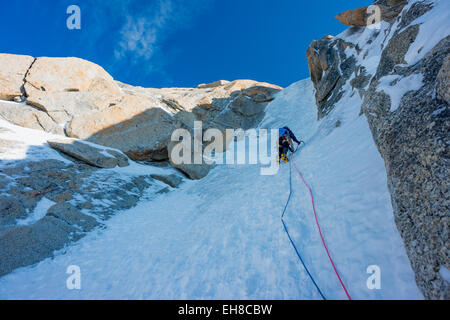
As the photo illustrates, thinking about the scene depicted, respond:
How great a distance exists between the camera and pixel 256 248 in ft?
15.8

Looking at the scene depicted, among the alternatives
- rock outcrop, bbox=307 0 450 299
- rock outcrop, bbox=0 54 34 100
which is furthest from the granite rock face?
rock outcrop, bbox=307 0 450 299

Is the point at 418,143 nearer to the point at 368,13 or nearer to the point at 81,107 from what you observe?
the point at 81,107

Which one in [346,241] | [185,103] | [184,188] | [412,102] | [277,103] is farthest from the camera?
[185,103]

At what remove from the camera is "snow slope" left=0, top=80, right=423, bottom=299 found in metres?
3.47

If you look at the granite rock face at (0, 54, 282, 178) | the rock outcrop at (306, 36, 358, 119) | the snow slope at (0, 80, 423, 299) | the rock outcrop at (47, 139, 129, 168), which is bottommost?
the snow slope at (0, 80, 423, 299)

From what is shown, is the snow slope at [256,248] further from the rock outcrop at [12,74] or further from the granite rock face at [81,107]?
the rock outcrop at [12,74]

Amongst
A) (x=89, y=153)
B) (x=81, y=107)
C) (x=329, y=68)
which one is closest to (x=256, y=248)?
(x=89, y=153)

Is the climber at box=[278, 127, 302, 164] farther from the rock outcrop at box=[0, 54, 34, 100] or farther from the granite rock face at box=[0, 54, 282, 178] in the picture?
the rock outcrop at box=[0, 54, 34, 100]

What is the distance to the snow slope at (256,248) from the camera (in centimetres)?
347

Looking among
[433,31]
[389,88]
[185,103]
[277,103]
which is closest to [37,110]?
[389,88]

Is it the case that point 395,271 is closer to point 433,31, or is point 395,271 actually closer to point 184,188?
point 433,31

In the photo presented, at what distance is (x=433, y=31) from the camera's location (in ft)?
15.3

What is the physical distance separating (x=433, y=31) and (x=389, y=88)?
183 cm

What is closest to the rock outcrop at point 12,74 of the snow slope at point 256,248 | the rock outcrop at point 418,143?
the snow slope at point 256,248
